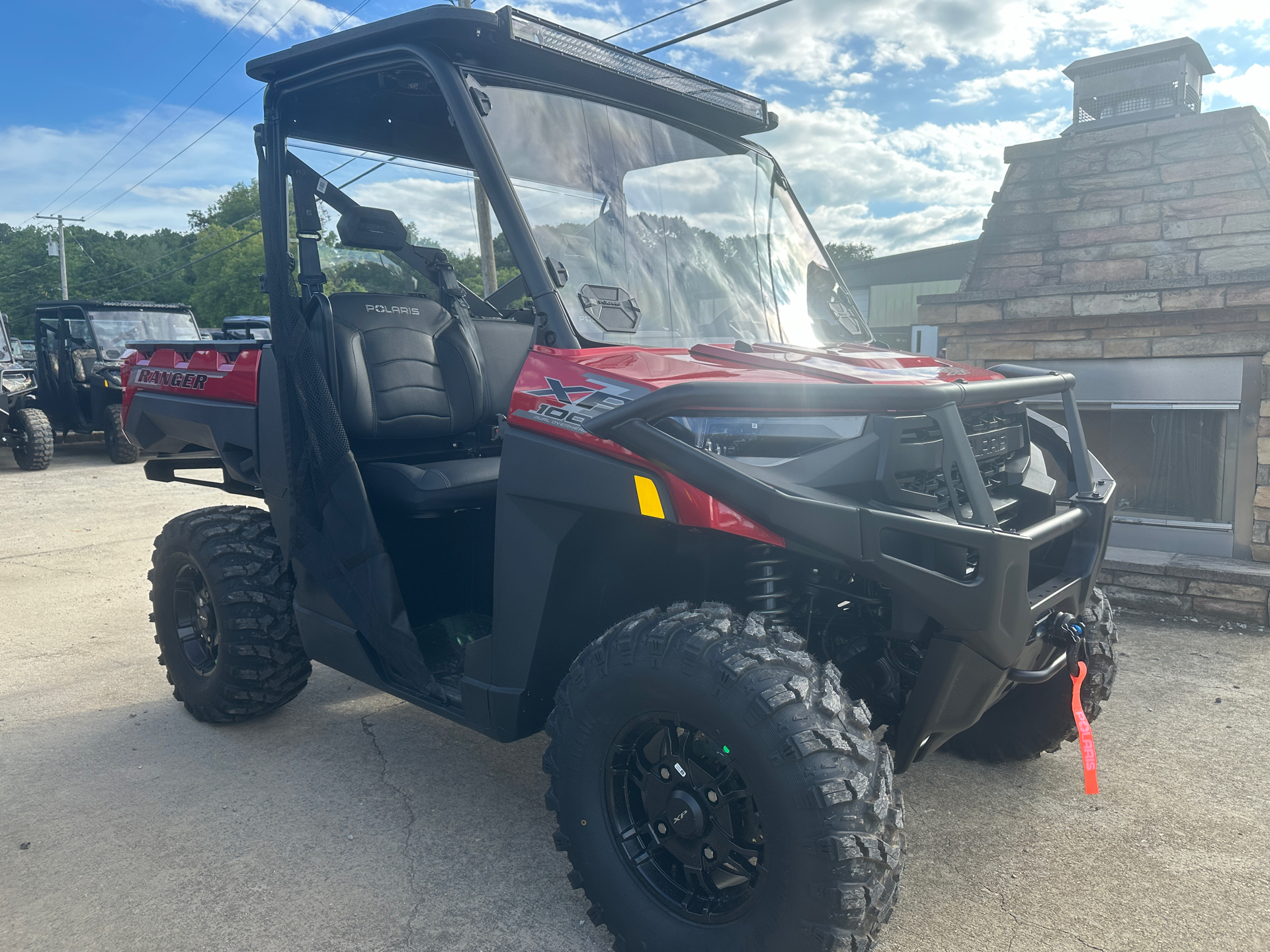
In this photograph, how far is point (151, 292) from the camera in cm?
6153

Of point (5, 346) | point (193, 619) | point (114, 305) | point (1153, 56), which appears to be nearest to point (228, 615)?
point (193, 619)

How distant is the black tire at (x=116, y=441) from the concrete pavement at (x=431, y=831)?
9.76 m

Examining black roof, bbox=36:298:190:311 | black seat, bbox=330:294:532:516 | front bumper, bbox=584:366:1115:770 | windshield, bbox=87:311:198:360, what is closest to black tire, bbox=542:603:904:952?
front bumper, bbox=584:366:1115:770

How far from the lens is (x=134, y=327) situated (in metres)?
14.0

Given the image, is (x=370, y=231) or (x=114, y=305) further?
(x=114, y=305)

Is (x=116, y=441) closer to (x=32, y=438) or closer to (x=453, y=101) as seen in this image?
(x=32, y=438)

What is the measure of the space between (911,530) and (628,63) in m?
1.85

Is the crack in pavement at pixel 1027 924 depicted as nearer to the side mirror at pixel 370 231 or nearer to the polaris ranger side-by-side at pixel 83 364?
the side mirror at pixel 370 231

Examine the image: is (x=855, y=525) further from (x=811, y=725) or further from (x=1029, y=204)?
(x=1029, y=204)

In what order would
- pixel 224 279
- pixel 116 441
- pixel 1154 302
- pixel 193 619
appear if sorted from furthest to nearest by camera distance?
pixel 224 279 < pixel 116 441 < pixel 1154 302 < pixel 193 619

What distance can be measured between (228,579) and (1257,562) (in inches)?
226

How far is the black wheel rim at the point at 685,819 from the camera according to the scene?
7.13 ft

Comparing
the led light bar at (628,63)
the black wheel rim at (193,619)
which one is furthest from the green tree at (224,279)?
the led light bar at (628,63)

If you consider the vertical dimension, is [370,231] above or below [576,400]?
above
